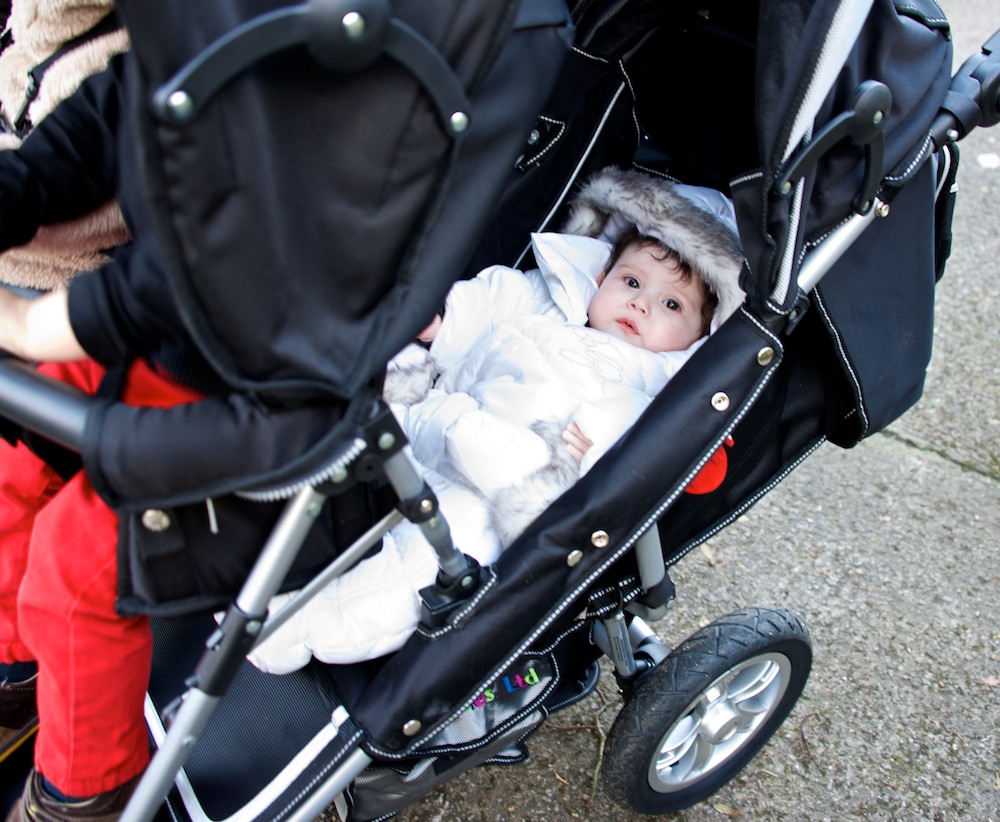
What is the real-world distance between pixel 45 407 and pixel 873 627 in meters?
2.10

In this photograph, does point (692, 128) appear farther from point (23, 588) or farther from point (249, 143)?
point (23, 588)

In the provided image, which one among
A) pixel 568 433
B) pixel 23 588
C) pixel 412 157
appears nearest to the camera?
pixel 412 157

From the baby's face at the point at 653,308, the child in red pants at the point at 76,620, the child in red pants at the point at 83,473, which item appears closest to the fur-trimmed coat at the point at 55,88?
the child in red pants at the point at 83,473

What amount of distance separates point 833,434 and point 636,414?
1.23 feet

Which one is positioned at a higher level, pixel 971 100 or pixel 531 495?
pixel 971 100

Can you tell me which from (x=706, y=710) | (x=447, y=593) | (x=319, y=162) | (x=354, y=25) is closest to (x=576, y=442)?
(x=447, y=593)

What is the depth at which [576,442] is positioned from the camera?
5.59 ft

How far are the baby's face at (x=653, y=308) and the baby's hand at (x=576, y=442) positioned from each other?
1.16 ft

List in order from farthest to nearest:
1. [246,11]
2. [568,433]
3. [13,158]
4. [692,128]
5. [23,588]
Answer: [692,128] < [568,433] < [23,588] < [13,158] < [246,11]

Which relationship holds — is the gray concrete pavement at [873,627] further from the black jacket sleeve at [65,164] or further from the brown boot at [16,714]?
the black jacket sleeve at [65,164]

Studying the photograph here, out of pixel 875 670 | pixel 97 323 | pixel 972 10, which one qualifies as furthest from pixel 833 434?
pixel 972 10

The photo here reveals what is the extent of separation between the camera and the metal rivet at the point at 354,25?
36.7 inches

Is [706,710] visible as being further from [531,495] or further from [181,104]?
[181,104]

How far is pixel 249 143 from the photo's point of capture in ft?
3.24
